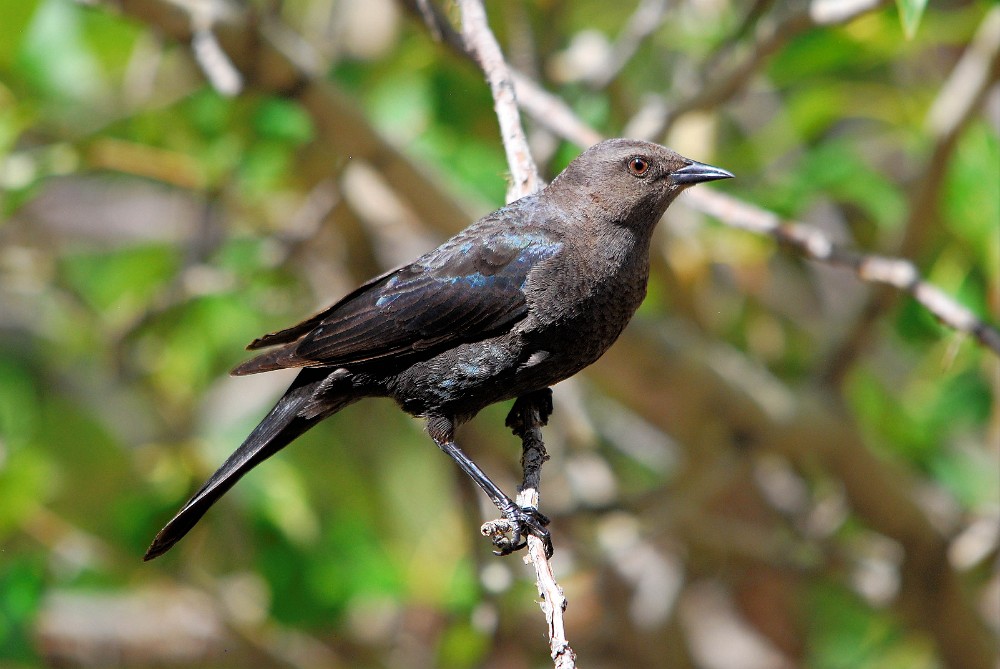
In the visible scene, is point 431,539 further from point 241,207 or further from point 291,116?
point 291,116

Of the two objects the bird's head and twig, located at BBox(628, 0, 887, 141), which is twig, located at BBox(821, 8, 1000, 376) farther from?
the bird's head

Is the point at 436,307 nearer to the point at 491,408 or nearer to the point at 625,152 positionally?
the point at 625,152

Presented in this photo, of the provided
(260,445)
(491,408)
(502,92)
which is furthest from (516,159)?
(491,408)

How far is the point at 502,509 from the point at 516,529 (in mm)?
151

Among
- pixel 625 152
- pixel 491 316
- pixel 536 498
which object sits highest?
pixel 625 152

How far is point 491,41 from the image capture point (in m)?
3.68

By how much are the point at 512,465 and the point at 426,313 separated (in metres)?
2.01

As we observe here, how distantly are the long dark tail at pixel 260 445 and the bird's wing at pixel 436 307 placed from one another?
0.52 ft

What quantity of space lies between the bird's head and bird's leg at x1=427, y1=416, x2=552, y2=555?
0.82m

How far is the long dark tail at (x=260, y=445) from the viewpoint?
144 inches

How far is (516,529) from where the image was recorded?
340 cm

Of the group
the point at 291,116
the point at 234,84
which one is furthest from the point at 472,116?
the point at 234,84

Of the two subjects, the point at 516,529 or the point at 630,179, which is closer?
the point at 516,529

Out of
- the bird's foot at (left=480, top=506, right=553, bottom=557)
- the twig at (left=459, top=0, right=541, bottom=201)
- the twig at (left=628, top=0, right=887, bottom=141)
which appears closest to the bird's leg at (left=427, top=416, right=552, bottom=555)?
the bird's foot at (left=480, top=506, right=553, bottom=557)
